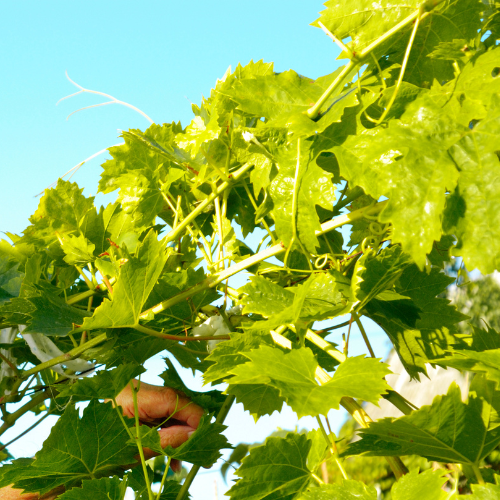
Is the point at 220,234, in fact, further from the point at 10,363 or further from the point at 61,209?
the point at 10,363

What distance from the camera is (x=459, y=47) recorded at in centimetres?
46

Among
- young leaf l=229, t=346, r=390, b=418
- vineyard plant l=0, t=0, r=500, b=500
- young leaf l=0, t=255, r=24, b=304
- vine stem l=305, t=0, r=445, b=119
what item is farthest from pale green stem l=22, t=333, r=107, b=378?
vine stem l=305, t=0, r=445, b=119

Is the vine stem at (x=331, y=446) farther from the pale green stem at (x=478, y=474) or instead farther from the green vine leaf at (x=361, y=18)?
the green vine leaf at (x=361, y=18)

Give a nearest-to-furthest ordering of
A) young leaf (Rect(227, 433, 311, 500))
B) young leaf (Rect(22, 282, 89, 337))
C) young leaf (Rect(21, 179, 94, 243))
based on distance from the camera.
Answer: young leaf (Rect(227, 433, 311, 500)) → young leaf (Rect(22, 282, 89, 337)) → young leaf (Rect(21, 179, 94, 243))

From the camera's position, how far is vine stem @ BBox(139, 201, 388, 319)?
47cm

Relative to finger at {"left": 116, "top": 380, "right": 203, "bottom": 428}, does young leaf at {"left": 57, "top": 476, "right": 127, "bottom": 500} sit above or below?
below

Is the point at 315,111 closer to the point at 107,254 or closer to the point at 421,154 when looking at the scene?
the point at 421,154

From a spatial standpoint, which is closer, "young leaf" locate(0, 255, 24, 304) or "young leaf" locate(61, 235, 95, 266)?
"young leaf" locate(61, 235, 95, 266)

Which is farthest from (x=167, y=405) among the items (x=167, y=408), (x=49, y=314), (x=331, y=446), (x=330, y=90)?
(x=330, y=90)

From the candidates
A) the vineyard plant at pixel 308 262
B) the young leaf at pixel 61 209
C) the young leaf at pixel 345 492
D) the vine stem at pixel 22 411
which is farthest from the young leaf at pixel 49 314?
the young leaf at pixel 345 492

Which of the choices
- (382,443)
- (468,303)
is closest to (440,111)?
(382,443)

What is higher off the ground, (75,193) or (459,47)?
(75,193)

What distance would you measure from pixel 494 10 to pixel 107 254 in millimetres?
500

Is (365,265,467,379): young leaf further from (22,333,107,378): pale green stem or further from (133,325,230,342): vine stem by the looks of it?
(22,333,107,378): pale green stem
